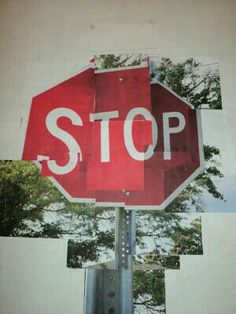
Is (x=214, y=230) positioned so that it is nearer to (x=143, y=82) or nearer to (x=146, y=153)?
(x=146, y=153)

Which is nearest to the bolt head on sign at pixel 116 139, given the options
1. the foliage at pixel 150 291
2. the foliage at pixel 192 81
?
the foliage at pixel 192 81

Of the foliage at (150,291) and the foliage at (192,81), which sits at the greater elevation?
Result: the foliage at (192,81)

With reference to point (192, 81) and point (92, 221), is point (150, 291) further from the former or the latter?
point (192, 81)

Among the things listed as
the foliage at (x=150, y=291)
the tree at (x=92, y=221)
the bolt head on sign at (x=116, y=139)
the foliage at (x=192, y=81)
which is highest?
the foliage at (x=192, y=81)

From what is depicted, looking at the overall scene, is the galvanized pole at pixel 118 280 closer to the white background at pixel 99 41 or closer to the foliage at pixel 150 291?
the foliage at pixel 150 291

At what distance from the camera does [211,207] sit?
3.70ft

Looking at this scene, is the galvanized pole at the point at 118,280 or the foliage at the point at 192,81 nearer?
the galvanized pole at the point at 118,280

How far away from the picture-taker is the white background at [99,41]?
3.97 feet

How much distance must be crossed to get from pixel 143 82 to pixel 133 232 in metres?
0.55

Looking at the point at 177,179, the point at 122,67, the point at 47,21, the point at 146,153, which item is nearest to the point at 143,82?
the point at 122,67

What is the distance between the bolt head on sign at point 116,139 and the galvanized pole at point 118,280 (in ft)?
0.23

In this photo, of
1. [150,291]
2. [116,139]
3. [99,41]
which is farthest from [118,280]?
[99,41]

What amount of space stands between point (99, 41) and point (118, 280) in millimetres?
901

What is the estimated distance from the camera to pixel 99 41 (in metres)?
1.30
